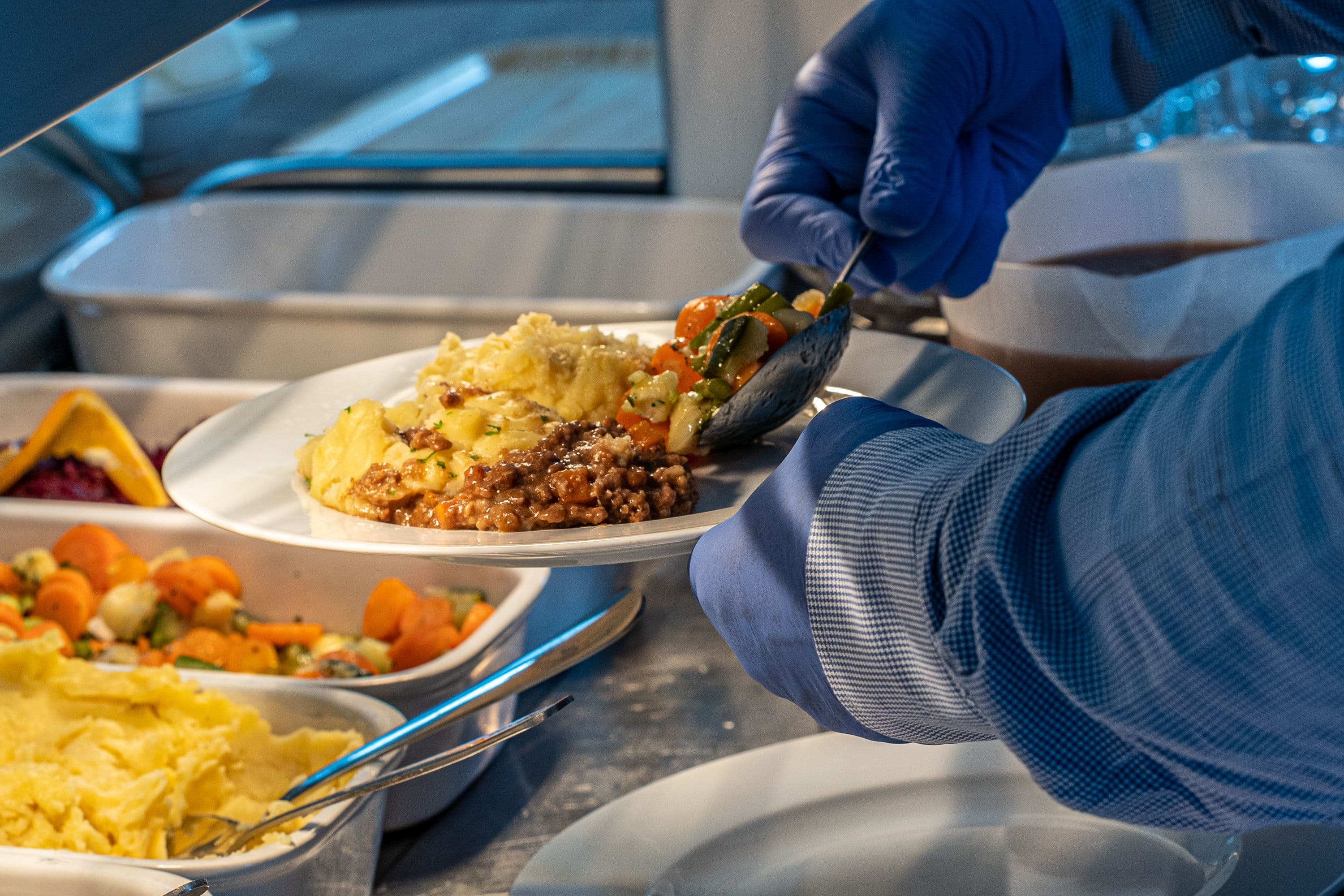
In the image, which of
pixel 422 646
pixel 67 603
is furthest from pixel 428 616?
pixel 67 603

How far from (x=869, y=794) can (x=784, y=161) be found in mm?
521

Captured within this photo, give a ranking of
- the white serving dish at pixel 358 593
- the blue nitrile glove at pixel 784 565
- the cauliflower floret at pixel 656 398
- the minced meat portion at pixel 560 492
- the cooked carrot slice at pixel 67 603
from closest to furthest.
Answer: the blue nitrile glove at pixel 784 565
the minced meat portion at pixel 560 492
the cauliflower floret at pixel 656 398
the white serving dish at pixel 358 593
the cooked carrot slice at pixel 67 603

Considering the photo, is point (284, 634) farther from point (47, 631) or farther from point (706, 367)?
point (706, 367)

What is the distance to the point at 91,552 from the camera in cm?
114

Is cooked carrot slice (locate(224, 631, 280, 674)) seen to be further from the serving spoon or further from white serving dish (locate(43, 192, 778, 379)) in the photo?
white serving dish (locate(43, 192, 778, 379))

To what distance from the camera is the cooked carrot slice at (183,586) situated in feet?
3.61

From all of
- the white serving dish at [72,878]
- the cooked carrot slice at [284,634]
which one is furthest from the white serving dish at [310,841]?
the cooked carrot slice at [284,634]

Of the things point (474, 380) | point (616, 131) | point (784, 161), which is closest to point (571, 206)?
point (616, 131)

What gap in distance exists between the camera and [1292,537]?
368 mm

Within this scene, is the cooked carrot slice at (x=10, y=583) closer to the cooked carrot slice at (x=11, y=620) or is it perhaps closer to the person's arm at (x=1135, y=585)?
the cooked carrot slice at (x=11, y=620)

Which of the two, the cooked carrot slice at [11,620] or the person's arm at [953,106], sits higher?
the person's arm at [953,106]

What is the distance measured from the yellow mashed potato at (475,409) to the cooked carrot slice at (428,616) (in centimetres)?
24

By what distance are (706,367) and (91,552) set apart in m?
0.73

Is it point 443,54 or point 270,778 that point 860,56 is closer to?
point 270,778
